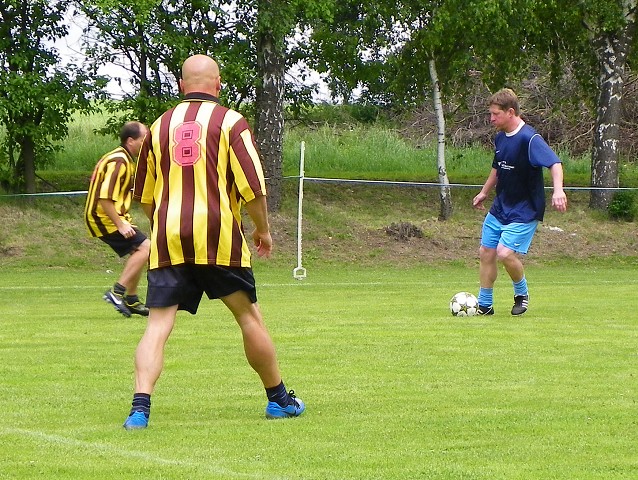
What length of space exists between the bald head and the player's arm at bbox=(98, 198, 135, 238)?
19.8 feet

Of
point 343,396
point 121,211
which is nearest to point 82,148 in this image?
point 121,211

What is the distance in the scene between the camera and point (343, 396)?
278 inches

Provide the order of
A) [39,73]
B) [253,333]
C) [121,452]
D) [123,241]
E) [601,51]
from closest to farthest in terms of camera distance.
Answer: [121,452] < [253,333] < [123,241] < [39,73] < [601,51]

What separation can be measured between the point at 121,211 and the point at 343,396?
5.80 meters

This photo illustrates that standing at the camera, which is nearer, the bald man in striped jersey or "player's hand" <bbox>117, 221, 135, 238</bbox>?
the bald man in striped jersey

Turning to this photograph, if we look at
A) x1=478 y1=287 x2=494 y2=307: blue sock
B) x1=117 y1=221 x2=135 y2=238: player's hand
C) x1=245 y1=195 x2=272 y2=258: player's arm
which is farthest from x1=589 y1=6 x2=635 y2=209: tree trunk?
x1=245 y1=195 x2=272 y2=258: player's arm

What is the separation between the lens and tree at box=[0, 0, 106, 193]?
23.2 m

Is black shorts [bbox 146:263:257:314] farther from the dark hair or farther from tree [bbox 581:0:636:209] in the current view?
tree [bbox 581:0:636:209]

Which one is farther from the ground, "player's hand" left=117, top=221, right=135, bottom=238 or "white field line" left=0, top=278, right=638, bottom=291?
"player's hand" left=117, top=221, right=135, bottom=238

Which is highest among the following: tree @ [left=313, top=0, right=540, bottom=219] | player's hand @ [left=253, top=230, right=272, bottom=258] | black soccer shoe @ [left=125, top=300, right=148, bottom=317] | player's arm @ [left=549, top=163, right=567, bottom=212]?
tree @ [left=313, top=0, right=540, bottom=219]

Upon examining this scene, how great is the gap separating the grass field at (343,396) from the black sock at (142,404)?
12 centimetres

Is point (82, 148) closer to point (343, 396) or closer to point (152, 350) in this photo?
point (343, 396)

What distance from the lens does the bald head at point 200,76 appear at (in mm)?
6172

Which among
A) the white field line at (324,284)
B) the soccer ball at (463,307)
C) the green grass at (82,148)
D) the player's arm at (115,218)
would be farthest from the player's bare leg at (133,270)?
the green grass at (82,148)
